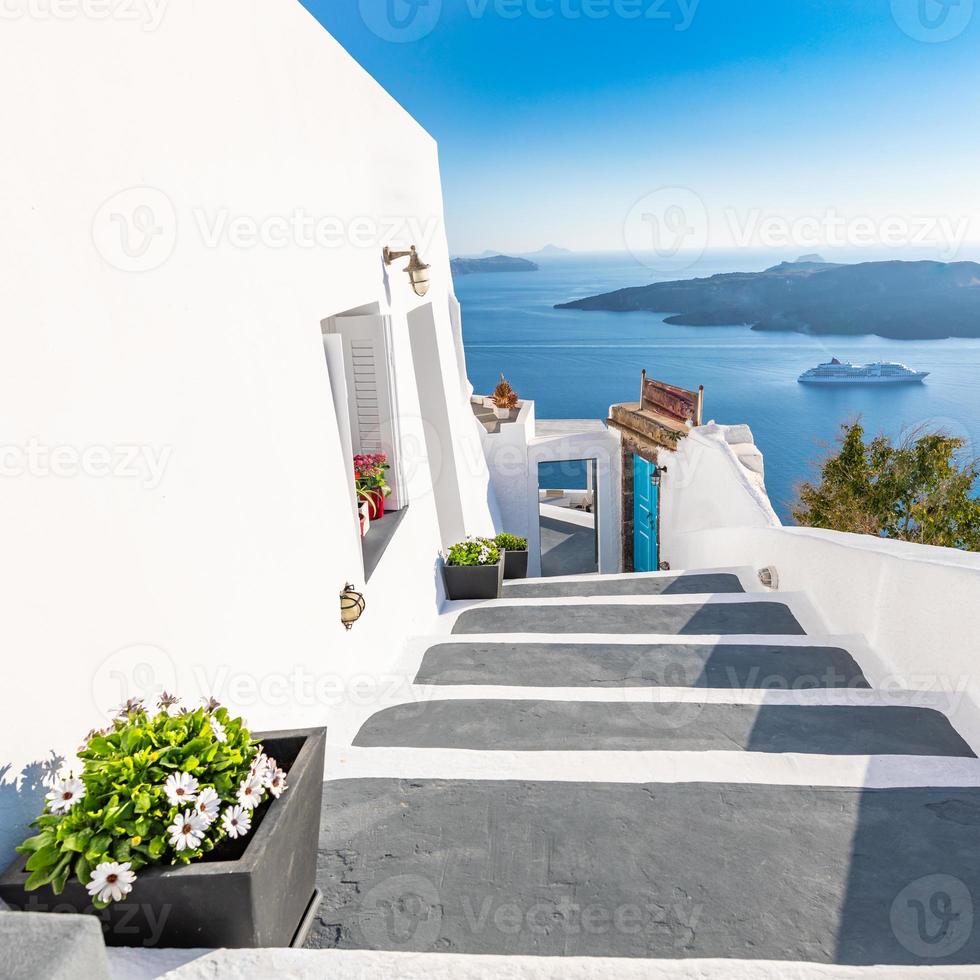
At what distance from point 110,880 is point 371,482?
3963 mm

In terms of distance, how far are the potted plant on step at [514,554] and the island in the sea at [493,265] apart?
63.1m

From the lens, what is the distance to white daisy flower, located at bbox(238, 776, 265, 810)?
1.71 m

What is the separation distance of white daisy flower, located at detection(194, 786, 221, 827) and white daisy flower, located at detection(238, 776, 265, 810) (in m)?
0.07

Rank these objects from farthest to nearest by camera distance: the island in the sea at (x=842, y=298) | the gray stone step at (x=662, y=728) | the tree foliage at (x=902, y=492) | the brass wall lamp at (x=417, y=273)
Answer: the island in the sea at (x=842, y=298) < the tree foliage at (x=902, y=492) < the brass wall lamp at (x=417, y=273) < the gray stone step at (x=662, y=728)

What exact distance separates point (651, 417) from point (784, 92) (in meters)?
53.4

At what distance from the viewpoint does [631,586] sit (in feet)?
22.2

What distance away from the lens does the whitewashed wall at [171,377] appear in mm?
1675

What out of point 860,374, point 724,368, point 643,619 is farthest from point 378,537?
point 724,368

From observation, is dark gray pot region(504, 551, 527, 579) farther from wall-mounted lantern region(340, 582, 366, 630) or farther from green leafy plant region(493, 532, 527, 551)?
wall-mounted lantern region(340, 582, 366, 630)

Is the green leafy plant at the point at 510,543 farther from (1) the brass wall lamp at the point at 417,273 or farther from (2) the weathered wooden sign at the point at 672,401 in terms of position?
(2) the weathered wooden sign at the point at 672,401

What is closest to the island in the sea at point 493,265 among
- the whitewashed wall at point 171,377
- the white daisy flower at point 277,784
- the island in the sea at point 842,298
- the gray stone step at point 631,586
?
the island in the sea at point 842,298

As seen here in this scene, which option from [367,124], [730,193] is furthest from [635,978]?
[730,193]

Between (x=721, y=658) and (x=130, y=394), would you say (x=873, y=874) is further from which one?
(x=130, y=394)

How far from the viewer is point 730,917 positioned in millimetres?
1999
